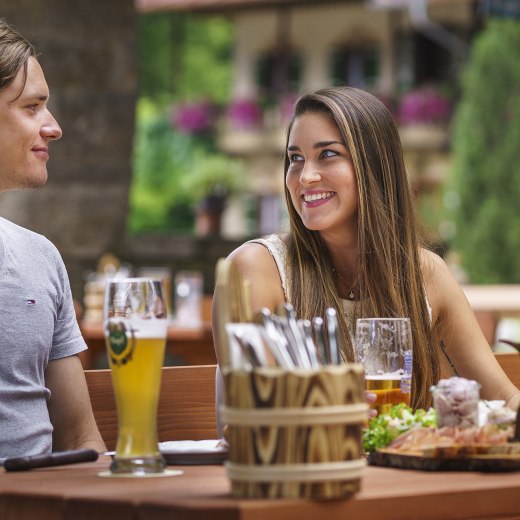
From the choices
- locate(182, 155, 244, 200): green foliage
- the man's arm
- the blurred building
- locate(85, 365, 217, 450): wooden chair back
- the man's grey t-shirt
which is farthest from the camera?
the blurred building

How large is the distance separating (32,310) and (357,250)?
2.71ft

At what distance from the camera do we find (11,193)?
26.4ft

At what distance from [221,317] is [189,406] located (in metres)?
1.25

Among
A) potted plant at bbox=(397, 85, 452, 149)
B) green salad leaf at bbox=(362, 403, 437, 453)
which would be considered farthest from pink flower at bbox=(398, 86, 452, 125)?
green salad leaf at bbox=(362, 403, 437, 453)

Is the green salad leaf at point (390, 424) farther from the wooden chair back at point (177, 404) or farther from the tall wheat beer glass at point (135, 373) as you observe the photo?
the wooden chair back at point (177, 404)

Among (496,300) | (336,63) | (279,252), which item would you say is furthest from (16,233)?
(336,63)

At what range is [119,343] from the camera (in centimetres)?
207

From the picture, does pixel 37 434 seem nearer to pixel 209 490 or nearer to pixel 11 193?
pixel 209 490

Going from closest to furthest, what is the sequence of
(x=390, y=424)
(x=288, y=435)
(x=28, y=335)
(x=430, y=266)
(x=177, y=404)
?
(x=288, y=435) → (x=390, y=424) → (x=28, y=335) → (x=177, y=404) → (x=430, y=266)

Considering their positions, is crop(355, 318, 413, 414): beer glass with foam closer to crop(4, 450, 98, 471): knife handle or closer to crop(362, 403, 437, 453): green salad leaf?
crop(362, 403, 437, 453): green salad leaf

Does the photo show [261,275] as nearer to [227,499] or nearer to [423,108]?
[227,499]

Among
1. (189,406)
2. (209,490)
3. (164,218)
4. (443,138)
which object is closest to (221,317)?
(209,490)

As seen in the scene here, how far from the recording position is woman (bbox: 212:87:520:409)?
10.3ft

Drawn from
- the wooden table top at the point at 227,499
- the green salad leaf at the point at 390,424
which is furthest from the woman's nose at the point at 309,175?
the wooden table top at the point at 227,499
